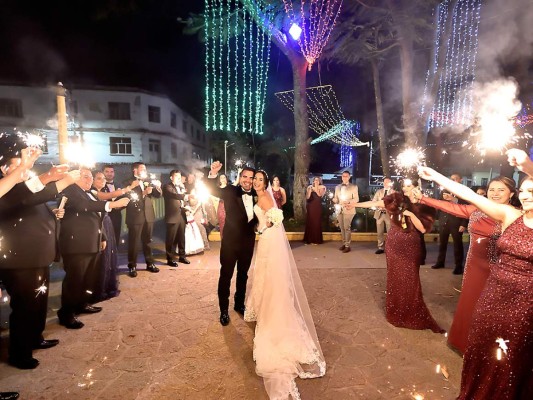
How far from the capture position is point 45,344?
3.77m

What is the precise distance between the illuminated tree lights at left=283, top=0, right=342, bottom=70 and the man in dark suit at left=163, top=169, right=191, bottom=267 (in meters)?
7.03

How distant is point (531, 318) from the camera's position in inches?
93.7

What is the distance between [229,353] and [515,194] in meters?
3.61

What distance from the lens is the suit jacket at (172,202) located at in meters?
6.90

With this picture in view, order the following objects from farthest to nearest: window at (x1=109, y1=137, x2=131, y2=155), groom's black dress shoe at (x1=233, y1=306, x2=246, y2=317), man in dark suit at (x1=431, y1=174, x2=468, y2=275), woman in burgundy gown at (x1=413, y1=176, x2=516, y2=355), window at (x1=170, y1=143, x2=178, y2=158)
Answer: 1. window at (x1=170, y1=143, x2=178, y2=158)
2. window at (x1=109, y1=137, x2=131, y2=155)
3. man in dark suit at (x1=431, y1=174, x2=468, y2=275)
4. groom's black dress shoe at (x1=233, y1=306, x2=246, y2=317)
5. woman in burgundy gown at (x1=413, y1=176, x2=516, y2=355)

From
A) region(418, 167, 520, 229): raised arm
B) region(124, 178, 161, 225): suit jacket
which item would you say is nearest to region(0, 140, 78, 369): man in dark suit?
region(124, 178, 161, 225): suit jacket

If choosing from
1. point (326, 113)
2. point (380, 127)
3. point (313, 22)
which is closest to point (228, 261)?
point (313, 22)

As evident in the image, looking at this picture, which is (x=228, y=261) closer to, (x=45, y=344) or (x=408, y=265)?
(x=45, y=344)

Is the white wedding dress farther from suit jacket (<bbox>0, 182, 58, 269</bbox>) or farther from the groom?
suit jacket (<bbox>0, 182, 58, 269</bbox>)

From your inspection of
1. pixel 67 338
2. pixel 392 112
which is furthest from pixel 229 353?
pixel 392 112

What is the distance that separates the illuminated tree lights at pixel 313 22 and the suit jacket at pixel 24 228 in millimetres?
10006

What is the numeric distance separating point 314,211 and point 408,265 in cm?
503

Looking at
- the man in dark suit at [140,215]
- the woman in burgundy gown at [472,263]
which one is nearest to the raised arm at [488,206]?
the woman in burgundy gown at [472,263]

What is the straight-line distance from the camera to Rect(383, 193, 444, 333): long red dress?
429 cm
